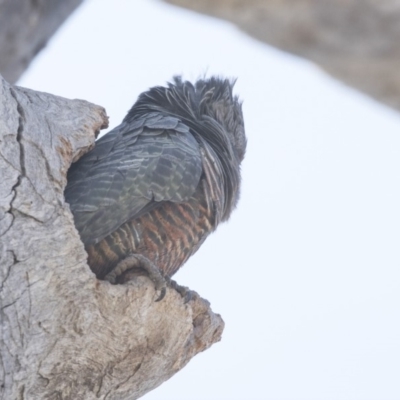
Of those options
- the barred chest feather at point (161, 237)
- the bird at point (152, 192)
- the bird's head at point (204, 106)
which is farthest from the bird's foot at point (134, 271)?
the bird's head at point (204, 106)

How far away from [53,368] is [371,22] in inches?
84.2

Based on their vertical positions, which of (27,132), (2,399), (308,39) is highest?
(308,39)

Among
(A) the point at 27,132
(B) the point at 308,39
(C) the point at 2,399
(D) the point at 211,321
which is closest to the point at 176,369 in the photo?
(D) the point at 211,321

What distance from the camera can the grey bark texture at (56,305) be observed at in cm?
471

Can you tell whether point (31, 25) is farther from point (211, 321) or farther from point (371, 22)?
point (371, 22)

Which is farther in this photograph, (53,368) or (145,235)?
(145,235)

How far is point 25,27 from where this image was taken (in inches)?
307

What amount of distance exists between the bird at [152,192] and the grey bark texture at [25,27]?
1835mm

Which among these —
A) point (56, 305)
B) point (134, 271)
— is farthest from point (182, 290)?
point (56, 305)

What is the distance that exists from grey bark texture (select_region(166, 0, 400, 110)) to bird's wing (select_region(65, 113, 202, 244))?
1041 mm

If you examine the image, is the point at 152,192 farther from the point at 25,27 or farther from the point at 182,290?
the point at 25,27

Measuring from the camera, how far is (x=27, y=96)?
5.55 meters

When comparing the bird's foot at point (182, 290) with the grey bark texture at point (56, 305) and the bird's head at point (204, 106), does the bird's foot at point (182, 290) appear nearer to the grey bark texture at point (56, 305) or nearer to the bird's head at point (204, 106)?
the grey bark texture at point (56, 305)

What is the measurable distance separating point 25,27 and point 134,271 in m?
3.19
